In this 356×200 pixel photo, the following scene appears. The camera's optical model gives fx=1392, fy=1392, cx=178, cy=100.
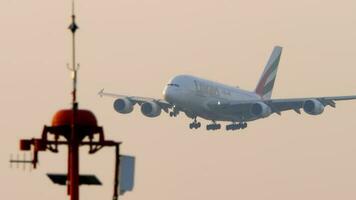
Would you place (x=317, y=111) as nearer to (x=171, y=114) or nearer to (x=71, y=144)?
(x=171, y=114)

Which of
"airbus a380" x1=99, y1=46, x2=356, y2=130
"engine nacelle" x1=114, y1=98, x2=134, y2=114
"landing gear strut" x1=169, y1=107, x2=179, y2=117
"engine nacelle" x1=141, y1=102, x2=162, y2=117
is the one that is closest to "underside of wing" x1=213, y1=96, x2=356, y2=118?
"airbus a380" x1=99, y1=46, x2=356, y2=130

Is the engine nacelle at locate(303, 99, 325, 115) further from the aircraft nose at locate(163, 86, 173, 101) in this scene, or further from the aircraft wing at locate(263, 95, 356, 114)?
the aircraft nose at locate(163, 86, 173, 101)

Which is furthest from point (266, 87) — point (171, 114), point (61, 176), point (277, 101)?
point (61, 176)

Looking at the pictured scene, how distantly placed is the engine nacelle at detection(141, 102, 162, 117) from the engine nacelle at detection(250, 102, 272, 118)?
1072cm

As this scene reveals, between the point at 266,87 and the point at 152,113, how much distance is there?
1481 inches

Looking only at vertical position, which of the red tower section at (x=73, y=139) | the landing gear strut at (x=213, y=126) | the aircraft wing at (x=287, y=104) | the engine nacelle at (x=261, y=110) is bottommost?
the red tower section at (x=73, y=139)

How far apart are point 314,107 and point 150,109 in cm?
1854

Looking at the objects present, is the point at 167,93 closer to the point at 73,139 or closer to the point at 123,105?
the point at 123,105

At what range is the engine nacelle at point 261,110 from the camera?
157m

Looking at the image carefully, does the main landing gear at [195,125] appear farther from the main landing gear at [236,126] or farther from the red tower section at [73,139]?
the red tower section at [73,139]

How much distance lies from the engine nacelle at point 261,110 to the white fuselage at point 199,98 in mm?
841

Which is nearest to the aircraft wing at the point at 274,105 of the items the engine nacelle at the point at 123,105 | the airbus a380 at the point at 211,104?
the airbus a380 at the point at 211,104

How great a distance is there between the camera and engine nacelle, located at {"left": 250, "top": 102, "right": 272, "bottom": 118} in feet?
515

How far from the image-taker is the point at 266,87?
190 meters
